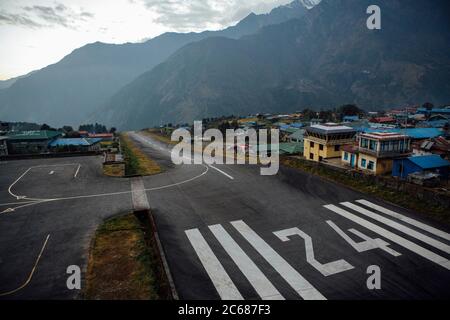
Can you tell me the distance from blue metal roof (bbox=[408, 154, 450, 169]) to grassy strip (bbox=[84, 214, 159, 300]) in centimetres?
4287

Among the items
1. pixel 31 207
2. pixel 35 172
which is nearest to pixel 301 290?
pixel 31 207

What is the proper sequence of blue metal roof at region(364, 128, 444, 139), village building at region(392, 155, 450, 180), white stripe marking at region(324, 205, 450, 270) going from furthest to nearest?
blue metal roof at region(364, 128, 444, 139) < village building at region(392, 155, 450, 180) < white stripe marking at region(324, 205, 450, 270)

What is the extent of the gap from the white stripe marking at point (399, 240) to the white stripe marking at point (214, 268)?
41.9 ft

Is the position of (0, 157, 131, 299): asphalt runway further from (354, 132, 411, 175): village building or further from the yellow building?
the yellow building

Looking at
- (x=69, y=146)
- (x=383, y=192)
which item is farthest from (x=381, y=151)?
(x=69, y=146)

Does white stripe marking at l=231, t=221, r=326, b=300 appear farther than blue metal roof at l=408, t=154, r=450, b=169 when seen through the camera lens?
No

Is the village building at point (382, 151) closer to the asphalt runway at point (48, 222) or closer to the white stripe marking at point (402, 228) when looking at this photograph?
the white stripe marking at point (402, 228)

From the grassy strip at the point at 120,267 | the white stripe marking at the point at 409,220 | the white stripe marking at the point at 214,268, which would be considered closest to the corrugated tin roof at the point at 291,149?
the white stripe marking at the point at 409,220

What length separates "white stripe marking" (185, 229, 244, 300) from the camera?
53.5 ft

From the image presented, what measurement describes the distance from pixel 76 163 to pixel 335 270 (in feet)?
166

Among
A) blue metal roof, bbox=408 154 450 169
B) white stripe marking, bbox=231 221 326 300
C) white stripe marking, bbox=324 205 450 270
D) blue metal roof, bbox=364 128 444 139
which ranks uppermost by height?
blue metal roof, bbox=364 128 444 139

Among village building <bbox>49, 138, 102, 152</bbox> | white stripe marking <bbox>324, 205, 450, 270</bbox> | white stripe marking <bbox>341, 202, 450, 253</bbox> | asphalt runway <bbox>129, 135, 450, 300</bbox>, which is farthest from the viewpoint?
village building <bbox>49, 138, 102, 152</bbox>

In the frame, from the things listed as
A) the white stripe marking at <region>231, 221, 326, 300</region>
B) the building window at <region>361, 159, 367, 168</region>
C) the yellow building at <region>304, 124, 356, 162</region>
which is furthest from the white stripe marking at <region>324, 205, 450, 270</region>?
the yellow building at <region>304, 124, 356, 162</region>

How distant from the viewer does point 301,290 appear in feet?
54.0
